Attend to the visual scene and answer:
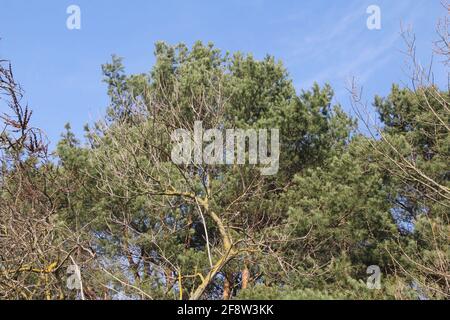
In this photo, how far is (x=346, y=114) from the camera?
1375cm

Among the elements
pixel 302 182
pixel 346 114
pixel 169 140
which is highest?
pixel 346 114

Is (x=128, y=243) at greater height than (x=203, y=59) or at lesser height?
lesser

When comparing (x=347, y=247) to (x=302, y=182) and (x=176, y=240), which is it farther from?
(x=176, y=240)

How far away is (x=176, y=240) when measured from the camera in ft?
40.9

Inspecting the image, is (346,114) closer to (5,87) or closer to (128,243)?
(128,243)

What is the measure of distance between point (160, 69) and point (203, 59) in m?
1.29

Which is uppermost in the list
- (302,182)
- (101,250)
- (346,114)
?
(346,114)

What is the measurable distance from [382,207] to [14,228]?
7.16 metres
